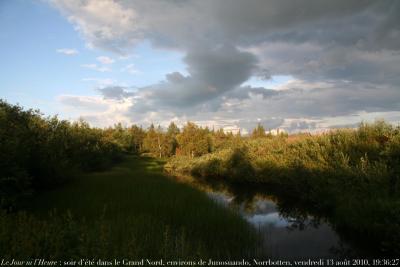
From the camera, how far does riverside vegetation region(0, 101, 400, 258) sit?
724 centimetres

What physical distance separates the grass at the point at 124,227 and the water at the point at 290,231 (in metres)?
0.98

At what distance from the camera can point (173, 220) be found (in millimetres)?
11758

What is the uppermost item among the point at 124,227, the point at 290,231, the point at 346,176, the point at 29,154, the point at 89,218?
the point at 29,154

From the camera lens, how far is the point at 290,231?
1202 cm

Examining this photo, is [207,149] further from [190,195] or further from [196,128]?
[190,195]

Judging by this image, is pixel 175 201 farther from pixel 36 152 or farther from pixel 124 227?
pixel 36 152

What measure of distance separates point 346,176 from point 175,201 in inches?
367

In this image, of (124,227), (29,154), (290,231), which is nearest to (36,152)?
(29,154)

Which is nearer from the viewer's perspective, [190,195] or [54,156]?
[190,195]

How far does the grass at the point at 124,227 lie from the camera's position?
21.5 feet

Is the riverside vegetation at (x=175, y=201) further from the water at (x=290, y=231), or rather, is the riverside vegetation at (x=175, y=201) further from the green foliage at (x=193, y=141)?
the green foliage at (x=193, y=141)

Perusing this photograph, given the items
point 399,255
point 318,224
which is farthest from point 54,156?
point 399,255

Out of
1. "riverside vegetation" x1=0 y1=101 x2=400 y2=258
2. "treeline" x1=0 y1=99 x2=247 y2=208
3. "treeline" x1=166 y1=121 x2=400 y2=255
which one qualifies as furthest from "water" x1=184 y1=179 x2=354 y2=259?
"treeline" x1=0 y1=99 x2=247 y2=208

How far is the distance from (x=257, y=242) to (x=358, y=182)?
7548 millimetres
